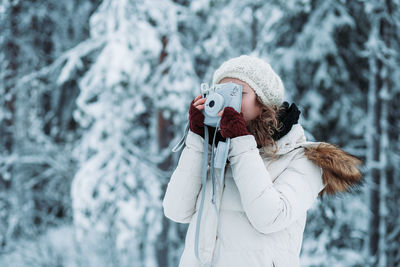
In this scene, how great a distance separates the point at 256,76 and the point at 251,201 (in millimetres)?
588

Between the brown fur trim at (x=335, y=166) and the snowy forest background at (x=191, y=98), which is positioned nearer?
the brown fur trim at (x=335, y=166)

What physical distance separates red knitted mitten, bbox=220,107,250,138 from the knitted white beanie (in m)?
0.23

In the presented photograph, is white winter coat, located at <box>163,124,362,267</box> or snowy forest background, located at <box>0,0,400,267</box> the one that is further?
snowy forest background, located at <box>0,0,400,267</box>

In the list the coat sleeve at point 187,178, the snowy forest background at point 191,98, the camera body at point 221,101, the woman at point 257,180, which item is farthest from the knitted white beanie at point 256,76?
the snowy forest background at point 191,98

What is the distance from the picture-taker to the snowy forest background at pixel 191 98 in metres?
4.33

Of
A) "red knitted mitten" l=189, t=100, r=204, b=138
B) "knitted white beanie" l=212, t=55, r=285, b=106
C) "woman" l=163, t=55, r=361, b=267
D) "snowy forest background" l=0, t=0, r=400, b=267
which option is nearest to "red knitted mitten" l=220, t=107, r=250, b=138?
"woman" l=163, t=55, r=361, b=267

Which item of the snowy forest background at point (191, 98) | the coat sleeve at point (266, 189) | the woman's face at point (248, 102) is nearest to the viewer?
the coat sleeve at point (266, 189)

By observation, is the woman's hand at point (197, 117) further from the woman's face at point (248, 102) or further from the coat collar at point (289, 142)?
the coat collar at point (289, 142)

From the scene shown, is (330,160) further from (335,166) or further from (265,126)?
(265,126)

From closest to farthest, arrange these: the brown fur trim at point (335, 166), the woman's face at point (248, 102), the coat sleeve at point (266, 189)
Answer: the coat sleeve at point (266, 189)
the brown fur trim at point (335, 166)
the woman's face at point (248, 102)

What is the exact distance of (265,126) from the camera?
1.49 m

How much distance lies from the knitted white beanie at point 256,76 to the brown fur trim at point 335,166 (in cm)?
30

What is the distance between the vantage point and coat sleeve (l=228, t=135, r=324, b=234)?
1255 mm

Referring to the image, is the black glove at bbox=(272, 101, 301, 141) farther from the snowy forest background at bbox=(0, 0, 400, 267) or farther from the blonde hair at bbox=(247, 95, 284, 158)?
the snowy forest background at bbox=(0, 0, 400, 267)
